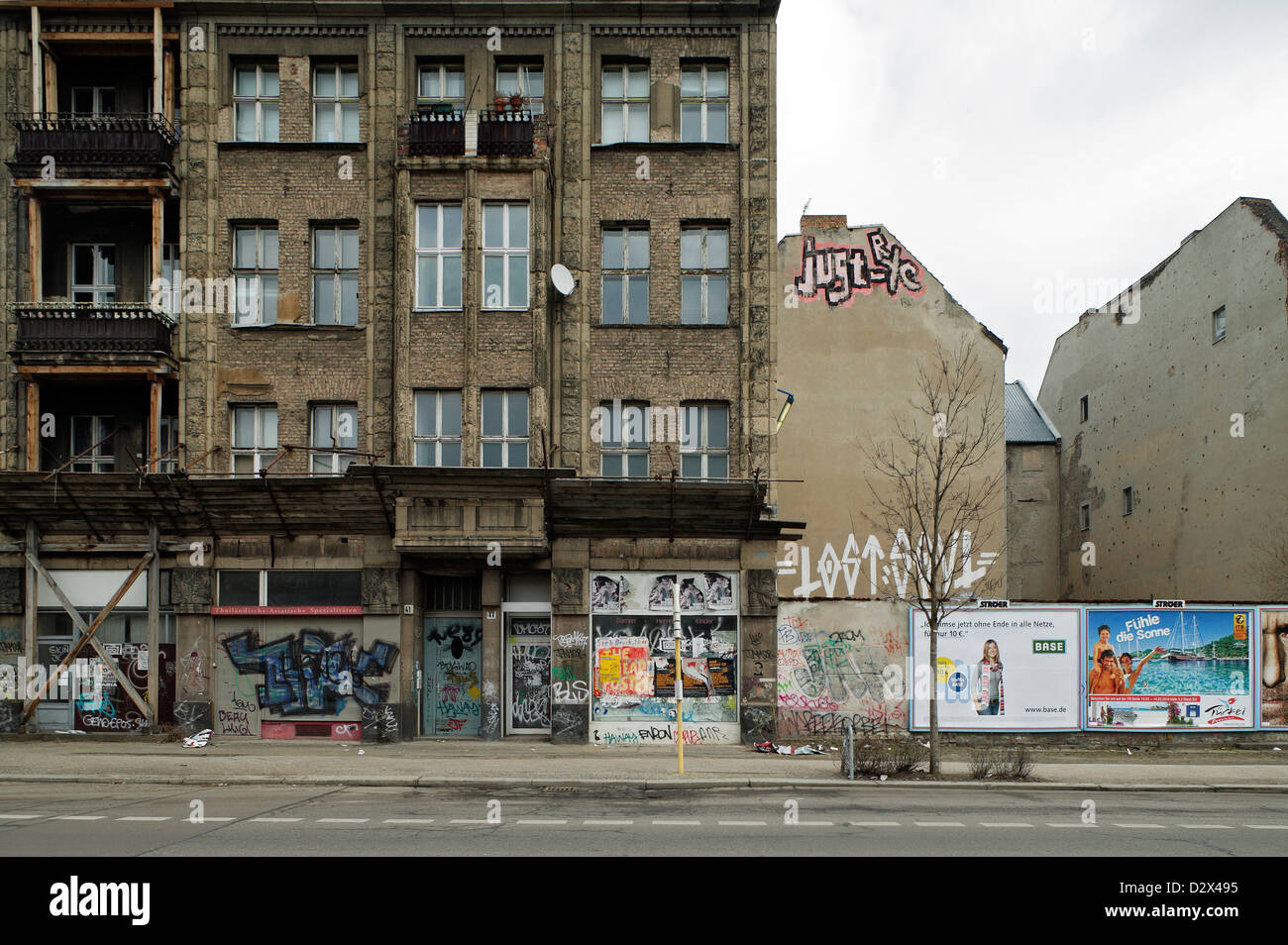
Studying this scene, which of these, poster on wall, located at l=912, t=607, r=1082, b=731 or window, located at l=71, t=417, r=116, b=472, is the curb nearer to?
poster on wall, located at l=912, t=607, r=1082, b=731

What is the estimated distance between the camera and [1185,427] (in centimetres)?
3412

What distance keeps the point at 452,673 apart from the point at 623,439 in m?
6.12

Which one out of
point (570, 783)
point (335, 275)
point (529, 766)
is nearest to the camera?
point (570, 783)

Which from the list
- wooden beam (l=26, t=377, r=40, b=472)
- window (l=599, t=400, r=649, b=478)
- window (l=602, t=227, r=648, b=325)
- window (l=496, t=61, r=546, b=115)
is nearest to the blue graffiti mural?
wooden beam (l=26, t=377, r=40, b=472)

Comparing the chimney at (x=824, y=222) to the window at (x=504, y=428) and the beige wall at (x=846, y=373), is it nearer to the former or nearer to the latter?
the beige wall at (x=846, y=373)

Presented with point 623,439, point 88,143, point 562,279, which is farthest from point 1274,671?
point 88,143

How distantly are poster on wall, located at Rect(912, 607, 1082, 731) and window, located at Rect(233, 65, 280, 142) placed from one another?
1736 cm

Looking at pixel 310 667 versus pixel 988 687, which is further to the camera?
pixel 310 667

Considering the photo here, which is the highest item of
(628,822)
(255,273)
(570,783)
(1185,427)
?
(255,273)

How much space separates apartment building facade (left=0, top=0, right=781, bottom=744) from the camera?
72.9 feet

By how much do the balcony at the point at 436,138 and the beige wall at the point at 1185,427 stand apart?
22.3 meters

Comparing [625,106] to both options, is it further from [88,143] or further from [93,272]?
[93,272]
